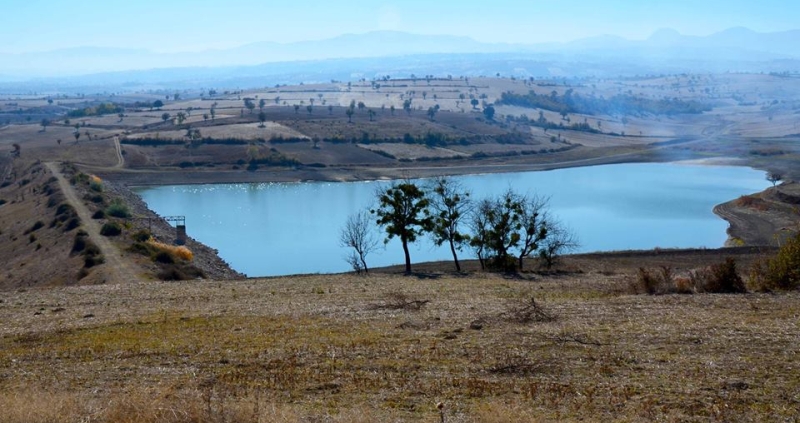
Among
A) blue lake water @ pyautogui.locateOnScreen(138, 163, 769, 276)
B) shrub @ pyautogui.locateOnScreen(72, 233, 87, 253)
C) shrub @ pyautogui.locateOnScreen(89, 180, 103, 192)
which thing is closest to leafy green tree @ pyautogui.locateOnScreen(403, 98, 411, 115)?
blue lake water @ pyautogui.locateOnScreen(138, 163, 769, 276)

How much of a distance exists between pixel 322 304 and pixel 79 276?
12.0m

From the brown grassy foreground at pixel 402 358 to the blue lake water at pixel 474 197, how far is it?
1830cm

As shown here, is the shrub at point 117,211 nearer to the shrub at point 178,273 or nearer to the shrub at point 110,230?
the shrub at point 110,230

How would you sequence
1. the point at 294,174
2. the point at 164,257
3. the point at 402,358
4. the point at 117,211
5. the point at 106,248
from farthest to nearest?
the point at 294,174, the point at 117,211, the point at 106,248, the point at 164,257, the point at 402,358

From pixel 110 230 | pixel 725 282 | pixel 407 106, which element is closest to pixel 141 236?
pixel 110 230

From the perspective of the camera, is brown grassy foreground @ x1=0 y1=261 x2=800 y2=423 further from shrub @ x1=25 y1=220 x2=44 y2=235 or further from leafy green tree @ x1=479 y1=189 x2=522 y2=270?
shrub @ x1=25 y1=220 x2=44 y2=235

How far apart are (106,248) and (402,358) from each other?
20808 mm

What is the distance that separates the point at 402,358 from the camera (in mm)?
Result: 9867

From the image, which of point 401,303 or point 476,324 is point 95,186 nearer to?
point 401,303

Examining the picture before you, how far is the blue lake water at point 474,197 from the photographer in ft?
121

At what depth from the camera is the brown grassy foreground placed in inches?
298

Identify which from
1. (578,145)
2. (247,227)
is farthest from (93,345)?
(578,145)

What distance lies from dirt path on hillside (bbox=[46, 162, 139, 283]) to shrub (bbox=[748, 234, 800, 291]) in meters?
15.5

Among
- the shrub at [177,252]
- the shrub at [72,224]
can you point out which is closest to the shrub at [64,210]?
the shrub at [72,224]
